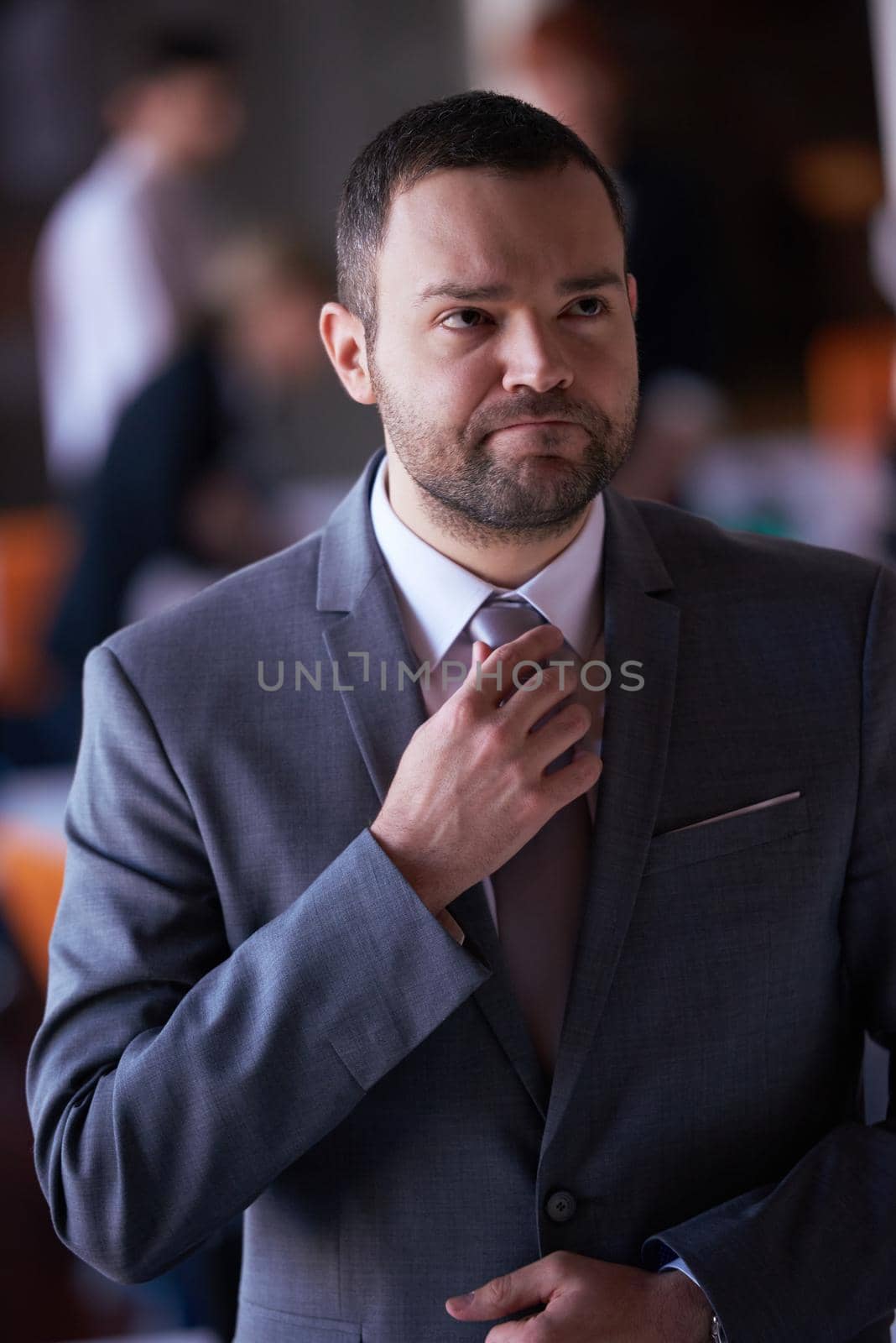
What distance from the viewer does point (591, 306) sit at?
1.26 meters

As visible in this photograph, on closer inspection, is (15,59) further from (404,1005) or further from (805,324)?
(404,1005)

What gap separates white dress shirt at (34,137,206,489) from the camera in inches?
126

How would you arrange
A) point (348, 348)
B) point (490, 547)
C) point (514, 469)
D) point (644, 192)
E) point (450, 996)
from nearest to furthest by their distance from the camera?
point (450, 996)
point (514, 469)
point (490, 547)
point (348, 348)
point (644, 192)

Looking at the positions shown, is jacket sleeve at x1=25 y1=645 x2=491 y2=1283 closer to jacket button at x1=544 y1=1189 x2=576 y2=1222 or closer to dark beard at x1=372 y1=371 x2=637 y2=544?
jacket button at x1=544 y1=1189 x2=576 y2=1222

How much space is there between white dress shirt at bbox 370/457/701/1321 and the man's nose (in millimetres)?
213

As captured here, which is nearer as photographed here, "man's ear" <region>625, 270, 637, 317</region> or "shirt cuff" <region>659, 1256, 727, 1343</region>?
"shirt cuff" <region>659, 1256, 727, 1343</region>

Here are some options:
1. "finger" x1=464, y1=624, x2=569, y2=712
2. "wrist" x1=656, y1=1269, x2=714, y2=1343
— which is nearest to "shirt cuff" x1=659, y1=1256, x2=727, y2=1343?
"wrist" x1=656, y1=1269, x2=714, y2=1343

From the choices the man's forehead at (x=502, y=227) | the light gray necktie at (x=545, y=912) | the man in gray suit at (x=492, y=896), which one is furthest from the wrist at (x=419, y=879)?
the man's forehead at (x=502, y=227)

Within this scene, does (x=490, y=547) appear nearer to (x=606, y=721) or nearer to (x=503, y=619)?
(x=503, y=619)

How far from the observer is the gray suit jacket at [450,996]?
3.78 feet

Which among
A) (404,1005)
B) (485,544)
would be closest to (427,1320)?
(404,1005)

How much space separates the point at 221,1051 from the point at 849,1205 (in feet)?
2.02

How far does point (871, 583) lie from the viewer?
4.53ft

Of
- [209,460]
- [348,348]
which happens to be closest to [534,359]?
[348,348]
